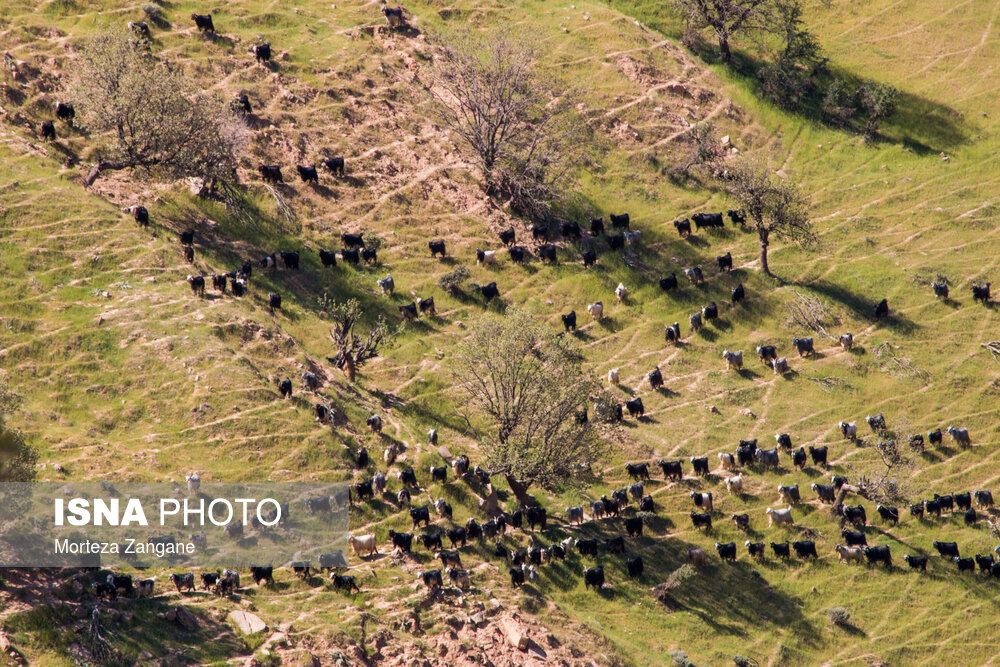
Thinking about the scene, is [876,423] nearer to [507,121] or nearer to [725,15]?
[507,121]

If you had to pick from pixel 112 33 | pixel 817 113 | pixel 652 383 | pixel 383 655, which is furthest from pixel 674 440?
pixel 112 33

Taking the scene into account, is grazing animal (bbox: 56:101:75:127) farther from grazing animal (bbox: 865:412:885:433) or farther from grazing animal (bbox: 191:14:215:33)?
grazing animal (bbox: 865:412:885:433)

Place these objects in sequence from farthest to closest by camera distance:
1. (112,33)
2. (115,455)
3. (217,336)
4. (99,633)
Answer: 1. (112,33)
2. (217,336)
3. (115,455)
4. (99,633)

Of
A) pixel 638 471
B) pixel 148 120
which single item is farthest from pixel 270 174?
pixel 638 471

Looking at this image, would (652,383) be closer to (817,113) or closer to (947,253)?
(947,253)

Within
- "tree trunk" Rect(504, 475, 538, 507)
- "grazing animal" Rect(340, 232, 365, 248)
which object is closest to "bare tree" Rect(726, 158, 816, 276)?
"grazing animal" Rect(340, 232, 365, 248)

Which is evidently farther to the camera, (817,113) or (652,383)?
(817,113)
